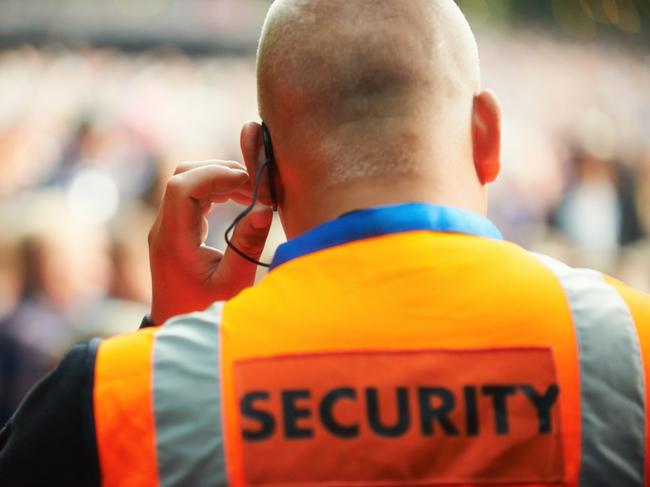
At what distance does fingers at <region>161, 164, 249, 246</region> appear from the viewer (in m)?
1.16

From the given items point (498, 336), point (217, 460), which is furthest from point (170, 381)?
point (498, 336)

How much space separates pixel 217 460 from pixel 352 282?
8.0 inches

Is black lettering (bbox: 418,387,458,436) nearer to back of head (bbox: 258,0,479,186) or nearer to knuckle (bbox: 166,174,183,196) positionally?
back of head (bbox: 258,0,479,186)

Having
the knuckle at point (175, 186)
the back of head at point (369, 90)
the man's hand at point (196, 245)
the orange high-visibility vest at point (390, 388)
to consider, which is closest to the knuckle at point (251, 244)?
the man's hand at point (196, 245)

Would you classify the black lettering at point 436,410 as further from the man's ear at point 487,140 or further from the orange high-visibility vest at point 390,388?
the man's ear at point 487,140

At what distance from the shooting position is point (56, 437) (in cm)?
80

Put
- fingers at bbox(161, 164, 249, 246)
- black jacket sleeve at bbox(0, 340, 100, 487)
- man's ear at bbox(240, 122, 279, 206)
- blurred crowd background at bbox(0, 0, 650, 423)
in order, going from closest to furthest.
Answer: black jacket sleeve at bbox(0, 340, 100, 487) < man's ear at bbox(240, 122, 279, 206) < fingers at bbox(161, 164, 249, 246) < blurred crowd background at bbox(0, 0, 650, 423)

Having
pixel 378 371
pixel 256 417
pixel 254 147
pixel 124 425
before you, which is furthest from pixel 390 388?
pixel 254 147

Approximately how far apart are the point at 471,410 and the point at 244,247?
0.47m

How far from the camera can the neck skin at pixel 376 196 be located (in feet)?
2.94

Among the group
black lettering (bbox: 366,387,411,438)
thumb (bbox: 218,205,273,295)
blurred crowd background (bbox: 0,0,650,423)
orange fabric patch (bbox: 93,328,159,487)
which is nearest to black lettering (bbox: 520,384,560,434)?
black lettering (bbox: 366,387,411,438)

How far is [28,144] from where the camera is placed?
9.04ft

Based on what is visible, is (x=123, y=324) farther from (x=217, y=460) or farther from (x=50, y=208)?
(x=217, y=460)

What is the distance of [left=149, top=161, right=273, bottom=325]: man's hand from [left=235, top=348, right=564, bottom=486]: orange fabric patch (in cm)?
37
